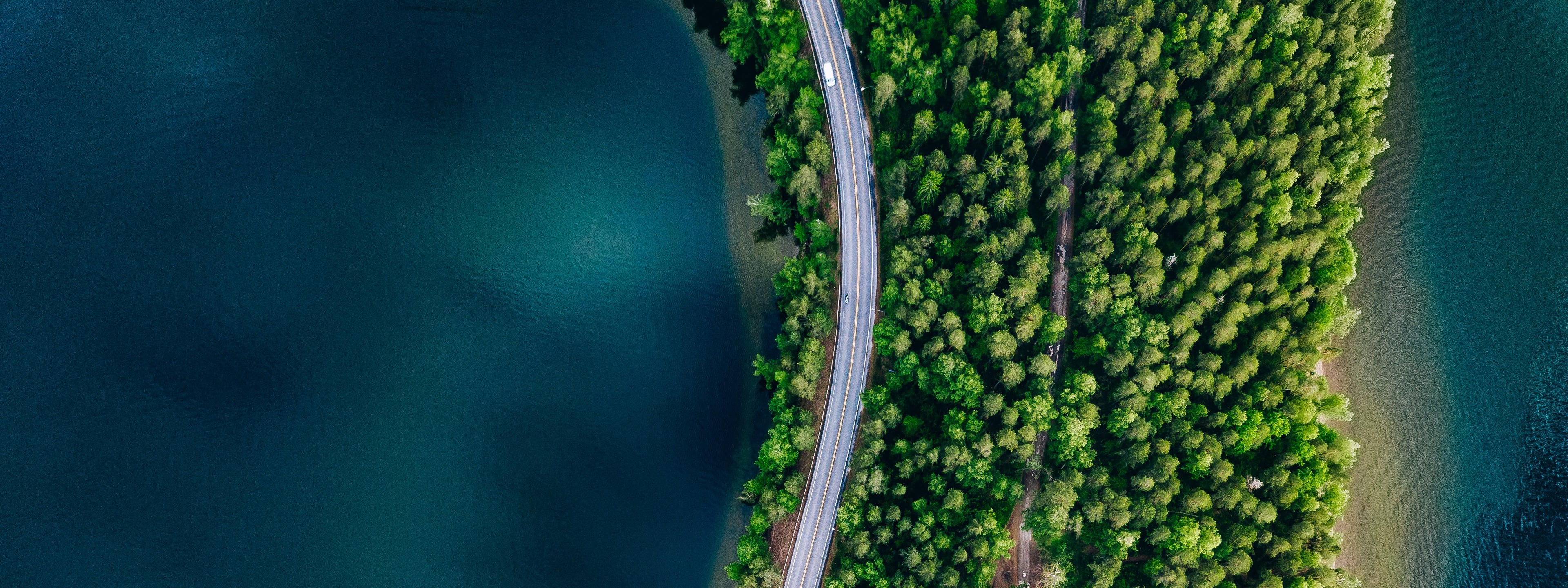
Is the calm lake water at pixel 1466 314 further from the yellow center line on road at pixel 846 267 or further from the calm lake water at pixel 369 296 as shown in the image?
the calm lake water at pixel 369 296

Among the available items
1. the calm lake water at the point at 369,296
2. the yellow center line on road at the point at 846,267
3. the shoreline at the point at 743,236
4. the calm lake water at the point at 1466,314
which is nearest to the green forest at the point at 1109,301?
the yellow center line on road at the point at 846,267

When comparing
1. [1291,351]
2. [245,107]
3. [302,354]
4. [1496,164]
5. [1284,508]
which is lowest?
[302,354]

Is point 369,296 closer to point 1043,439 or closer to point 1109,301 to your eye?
point 1043,439

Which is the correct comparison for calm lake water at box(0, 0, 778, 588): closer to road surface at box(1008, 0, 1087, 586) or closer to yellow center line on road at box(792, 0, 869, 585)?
yellow center line on road at box(792, 0, 869, 585)

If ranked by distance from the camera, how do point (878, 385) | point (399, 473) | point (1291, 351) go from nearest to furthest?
1. point (1291, 351)
2. point (878, 385)
3. point (399, 473)

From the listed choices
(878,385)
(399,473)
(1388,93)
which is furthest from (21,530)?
(1388,93)

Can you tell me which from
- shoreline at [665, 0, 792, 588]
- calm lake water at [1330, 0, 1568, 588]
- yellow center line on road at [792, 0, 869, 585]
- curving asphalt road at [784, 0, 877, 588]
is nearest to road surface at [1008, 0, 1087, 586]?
curving asphalt road at [784, 0, 877, 588]

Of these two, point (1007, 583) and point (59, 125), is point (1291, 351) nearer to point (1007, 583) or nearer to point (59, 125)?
point (1007, 583)
